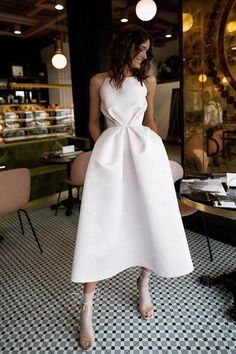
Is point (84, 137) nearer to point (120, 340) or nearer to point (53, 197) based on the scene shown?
point (53, 197)

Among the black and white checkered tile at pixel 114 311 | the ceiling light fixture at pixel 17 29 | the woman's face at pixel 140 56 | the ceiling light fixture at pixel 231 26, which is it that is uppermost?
the ceiling light fixture at pixel 17 29

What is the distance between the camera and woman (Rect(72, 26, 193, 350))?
1.43m

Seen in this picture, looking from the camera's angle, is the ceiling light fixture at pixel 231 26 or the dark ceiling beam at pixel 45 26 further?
the dark ceiling beam at pixel 45 26

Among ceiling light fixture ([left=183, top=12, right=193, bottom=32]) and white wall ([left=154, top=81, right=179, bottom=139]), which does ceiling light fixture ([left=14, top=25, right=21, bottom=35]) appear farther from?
white wall ([left=154, top=81, right=179, bottom=139])

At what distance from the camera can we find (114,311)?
5.95ft

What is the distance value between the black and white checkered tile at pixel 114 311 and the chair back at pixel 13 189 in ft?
1.61

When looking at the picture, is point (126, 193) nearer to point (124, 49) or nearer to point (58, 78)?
point (124, 49)

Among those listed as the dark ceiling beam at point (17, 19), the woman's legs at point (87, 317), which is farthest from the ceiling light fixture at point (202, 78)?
the dark ceiling beam at point (17, 19)

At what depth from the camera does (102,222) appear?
145cm

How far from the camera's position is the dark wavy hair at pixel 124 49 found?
1.43m

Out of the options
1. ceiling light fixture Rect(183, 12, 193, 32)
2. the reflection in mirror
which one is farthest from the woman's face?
ceiling light fixture Rect(183, 12, 193, 32)

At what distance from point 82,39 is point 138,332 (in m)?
4.26

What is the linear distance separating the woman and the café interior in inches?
13.2

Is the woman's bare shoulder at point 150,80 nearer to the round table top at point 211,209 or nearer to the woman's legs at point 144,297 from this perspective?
the round table top at point 211,209
